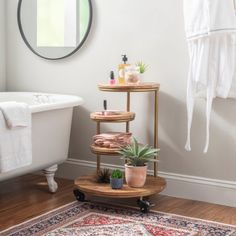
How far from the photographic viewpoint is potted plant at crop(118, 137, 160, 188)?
3.31 m

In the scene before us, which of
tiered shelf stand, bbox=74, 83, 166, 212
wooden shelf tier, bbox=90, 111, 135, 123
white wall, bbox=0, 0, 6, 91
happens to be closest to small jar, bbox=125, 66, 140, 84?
tiered shelf stand, bbox=74, 83, 166, 212

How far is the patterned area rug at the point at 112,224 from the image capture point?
2955 millimetres

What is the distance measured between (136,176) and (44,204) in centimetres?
68

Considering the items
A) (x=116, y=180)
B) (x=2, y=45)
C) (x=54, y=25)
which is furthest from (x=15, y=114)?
(x=2, y=45)

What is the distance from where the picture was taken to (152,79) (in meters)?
3.76

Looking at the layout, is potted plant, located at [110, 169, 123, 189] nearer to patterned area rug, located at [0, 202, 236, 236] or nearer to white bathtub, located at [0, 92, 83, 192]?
patterned area rug, located at [0, 202, 236, 236]

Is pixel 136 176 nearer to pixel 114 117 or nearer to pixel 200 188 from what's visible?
pixel 114 117

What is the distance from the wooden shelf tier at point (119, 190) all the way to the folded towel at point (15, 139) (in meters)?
0.41

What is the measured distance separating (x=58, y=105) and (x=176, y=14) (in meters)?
1.04

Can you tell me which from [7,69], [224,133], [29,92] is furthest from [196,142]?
[7,69]

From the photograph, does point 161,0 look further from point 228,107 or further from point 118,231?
point 118,231

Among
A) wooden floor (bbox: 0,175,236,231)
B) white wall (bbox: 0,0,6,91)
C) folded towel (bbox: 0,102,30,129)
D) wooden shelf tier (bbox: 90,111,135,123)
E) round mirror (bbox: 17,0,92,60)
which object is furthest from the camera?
white wall (bbox: 0,0,6,91)

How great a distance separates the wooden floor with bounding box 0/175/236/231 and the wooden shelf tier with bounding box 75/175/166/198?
157 millimetres

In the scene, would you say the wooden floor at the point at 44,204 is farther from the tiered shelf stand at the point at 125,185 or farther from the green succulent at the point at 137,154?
the green succulent at the point at 137,154
